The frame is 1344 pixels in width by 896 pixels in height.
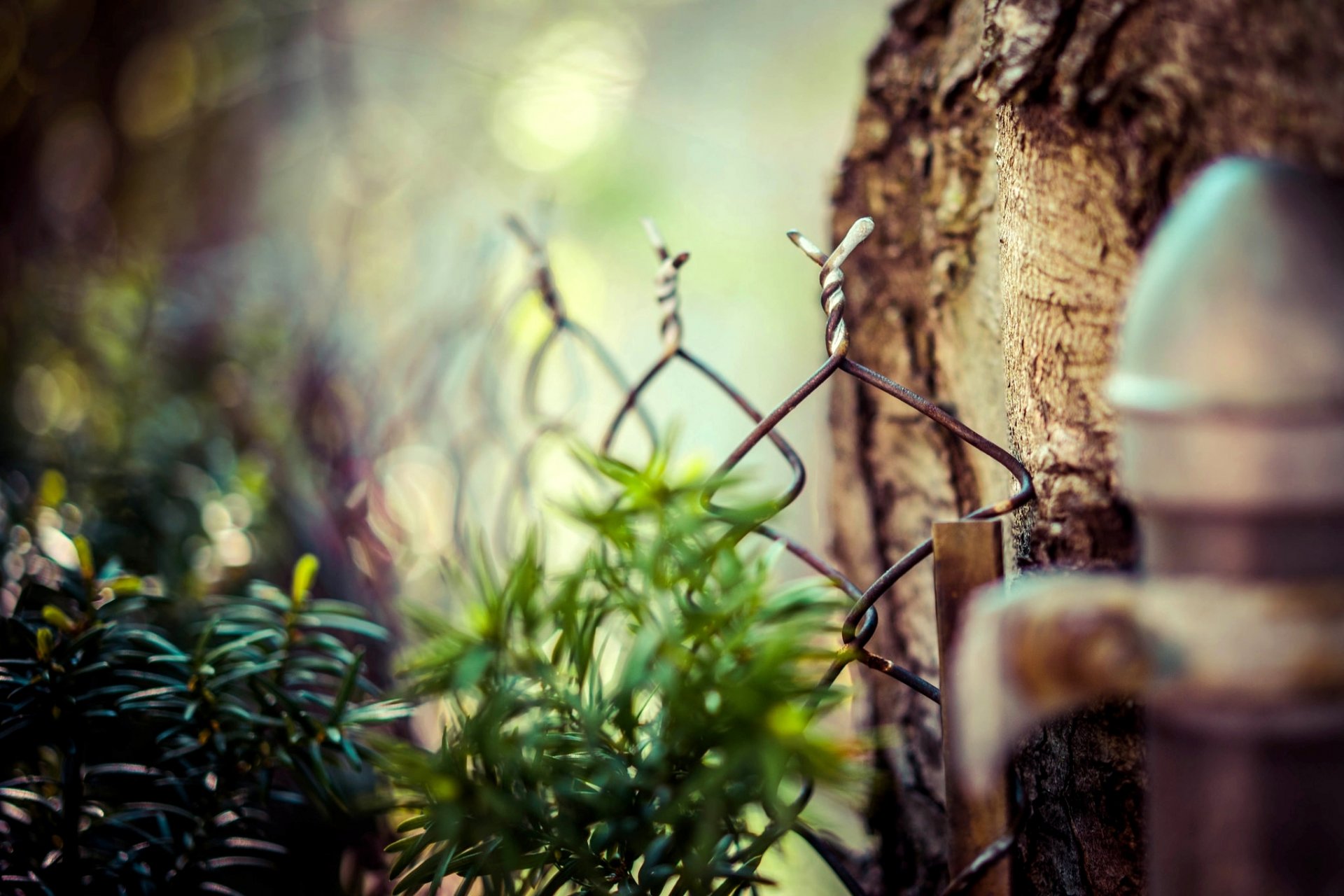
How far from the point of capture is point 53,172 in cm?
147

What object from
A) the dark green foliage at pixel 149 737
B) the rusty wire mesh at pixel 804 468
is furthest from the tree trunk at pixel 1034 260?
the dark green foliage at pixel 149 737

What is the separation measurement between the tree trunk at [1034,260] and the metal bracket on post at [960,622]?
0.06 metres

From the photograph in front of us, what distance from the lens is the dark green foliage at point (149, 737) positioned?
410mm

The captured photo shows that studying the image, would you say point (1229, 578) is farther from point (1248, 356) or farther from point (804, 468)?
point (804, 468)

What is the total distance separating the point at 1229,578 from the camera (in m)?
0.20

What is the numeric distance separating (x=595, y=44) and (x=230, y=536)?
4.65 feet

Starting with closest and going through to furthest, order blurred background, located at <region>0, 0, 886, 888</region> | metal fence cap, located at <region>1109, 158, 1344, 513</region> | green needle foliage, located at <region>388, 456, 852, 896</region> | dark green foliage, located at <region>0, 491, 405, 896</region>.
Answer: metal fence cap, located at <region>1109, 158, 1344, 513</region>
green needle foliage, located at <region>388, 456, 852, 896</region>
dark green foliage, located at <region>0, 491, 405, 896</region>
blurred background, located at <region>0, 0, 886, 888</region>

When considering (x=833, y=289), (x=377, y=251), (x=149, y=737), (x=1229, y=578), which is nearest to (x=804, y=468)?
(x=833, y=289)

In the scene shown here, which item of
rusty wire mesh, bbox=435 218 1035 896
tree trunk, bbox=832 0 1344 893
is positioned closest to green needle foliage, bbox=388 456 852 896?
rusty wire mesh, bbox=435 218 1035 896

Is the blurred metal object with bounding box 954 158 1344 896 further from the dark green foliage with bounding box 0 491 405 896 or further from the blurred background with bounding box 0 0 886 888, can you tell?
the dark green foliage with bounding box 0 491 405 896

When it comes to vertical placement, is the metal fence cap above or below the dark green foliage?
above

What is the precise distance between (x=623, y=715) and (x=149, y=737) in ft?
1.01

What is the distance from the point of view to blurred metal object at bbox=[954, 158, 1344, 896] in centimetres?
19

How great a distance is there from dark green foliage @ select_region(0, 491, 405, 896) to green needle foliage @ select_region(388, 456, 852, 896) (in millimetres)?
112
